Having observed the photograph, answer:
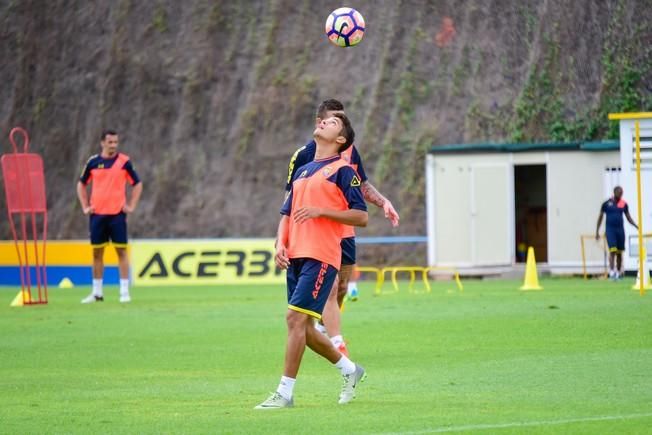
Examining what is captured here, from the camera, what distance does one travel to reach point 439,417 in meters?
8.91

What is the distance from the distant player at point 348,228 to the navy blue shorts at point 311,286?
160 cm

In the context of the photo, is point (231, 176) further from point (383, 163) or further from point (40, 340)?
point (40, 340)

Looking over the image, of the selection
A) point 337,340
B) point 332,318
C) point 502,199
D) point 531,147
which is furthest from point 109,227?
point 531,147

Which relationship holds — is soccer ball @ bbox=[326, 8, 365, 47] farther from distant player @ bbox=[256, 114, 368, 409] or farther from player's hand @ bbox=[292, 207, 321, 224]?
player's hand @ bbox=[292, 207, 321, 224]

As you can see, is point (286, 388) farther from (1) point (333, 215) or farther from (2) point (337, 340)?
(2) point (337, 340)

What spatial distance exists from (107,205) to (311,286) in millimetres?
14169

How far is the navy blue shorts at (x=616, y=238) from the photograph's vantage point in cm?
3117

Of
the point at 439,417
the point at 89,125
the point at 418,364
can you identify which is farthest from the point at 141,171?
the point at 439,417

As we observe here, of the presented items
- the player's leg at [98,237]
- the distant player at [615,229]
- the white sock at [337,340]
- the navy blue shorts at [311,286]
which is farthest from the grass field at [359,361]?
the distant player at [615,229]

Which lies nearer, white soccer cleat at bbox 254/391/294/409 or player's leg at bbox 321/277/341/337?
white soccer cleat at bbox 254/391/294/409

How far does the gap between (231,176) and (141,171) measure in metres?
3.36

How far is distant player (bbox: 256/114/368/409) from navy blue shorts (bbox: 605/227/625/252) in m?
21.9

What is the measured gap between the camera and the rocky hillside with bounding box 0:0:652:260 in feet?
137

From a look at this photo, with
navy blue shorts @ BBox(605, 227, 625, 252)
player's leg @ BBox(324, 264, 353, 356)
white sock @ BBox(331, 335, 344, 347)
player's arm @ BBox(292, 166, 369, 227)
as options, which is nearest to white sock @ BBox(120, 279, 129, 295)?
player's leg @ BBox(324, 264, 353, 356)
